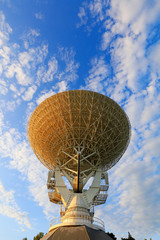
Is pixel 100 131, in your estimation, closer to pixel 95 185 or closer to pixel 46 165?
pixel 95 185

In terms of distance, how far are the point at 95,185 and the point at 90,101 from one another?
443 inches

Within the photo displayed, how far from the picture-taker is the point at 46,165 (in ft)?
102

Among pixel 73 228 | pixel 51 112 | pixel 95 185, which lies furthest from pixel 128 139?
pixel 73 228

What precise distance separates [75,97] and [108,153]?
391 inches

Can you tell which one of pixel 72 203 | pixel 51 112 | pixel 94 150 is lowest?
pixel 72 203

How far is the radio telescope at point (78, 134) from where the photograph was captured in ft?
88.3

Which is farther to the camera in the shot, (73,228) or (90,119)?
(90,119)

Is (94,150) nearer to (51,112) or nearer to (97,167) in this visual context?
(97,167)

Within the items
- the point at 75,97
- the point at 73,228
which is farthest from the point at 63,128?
the point at 73,228

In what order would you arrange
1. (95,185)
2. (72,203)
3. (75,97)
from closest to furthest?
(72,203)
(95,185)
(75,97)

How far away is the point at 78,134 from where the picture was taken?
1116 inches

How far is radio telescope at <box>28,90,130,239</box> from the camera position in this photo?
26.9 metres

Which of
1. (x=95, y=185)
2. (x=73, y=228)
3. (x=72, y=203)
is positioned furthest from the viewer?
(x=95, y=185)

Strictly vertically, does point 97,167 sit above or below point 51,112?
below
